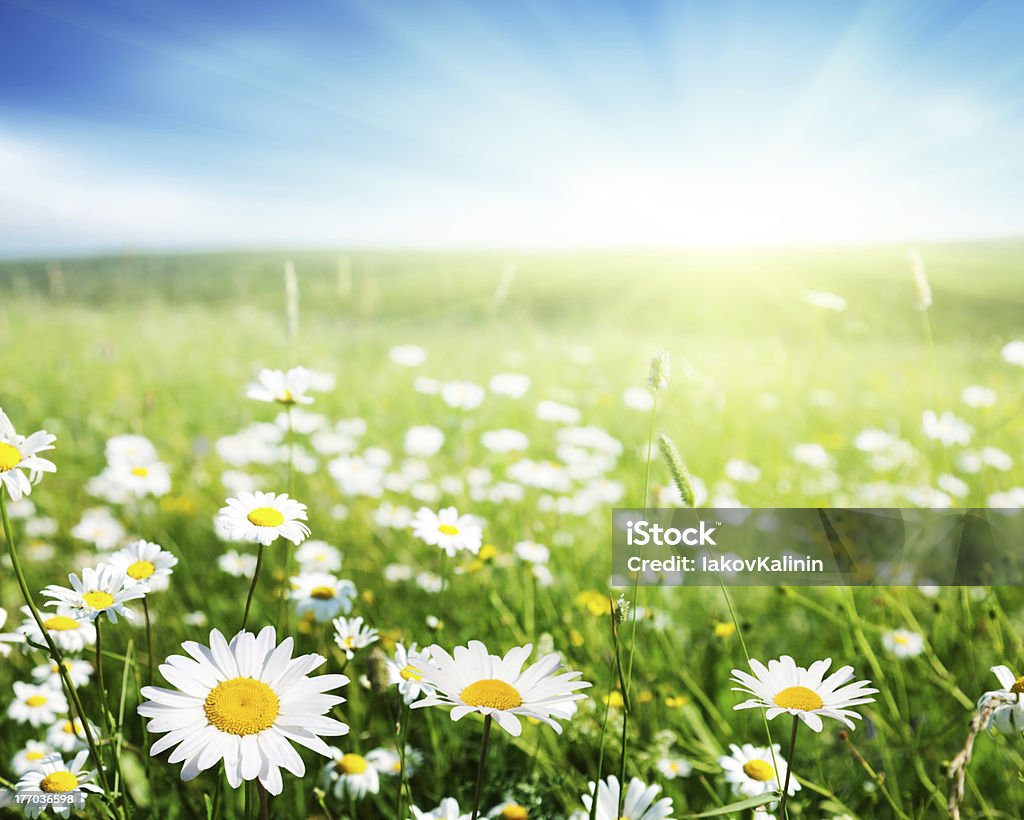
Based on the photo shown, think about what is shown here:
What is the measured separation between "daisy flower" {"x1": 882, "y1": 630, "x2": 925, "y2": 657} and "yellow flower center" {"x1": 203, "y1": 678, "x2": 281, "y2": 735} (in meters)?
1.46

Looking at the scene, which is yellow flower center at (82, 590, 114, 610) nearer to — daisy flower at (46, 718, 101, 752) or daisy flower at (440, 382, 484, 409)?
daisy flower at (46, 718, 101, 752)

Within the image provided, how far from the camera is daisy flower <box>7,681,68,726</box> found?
1315mm

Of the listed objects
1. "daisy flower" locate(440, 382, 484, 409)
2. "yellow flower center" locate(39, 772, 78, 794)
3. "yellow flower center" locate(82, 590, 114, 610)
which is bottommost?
"yellow flower center" locate(39, 772, 78, 794)

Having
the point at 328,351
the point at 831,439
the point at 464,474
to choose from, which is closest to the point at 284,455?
the point at 464,474

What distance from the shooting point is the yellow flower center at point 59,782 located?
3.06ft

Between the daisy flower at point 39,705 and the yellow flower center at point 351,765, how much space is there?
54 centimetres

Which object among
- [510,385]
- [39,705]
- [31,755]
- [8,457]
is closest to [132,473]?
[39,705]

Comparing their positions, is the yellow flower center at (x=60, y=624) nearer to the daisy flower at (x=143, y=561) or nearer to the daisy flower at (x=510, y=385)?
the daisy flower at (x=143, y=561)

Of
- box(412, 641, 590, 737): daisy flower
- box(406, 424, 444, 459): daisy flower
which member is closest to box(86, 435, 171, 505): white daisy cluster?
box(406, 424, 444, 459): daisy flower

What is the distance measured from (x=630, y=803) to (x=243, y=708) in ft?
1.73

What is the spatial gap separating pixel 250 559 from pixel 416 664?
157 centimetres

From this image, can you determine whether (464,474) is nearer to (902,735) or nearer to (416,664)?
(902,735)

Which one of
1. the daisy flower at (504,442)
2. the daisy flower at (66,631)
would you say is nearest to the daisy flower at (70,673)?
the daisy flower at (66,631)

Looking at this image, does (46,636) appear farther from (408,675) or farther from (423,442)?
(423,442)
